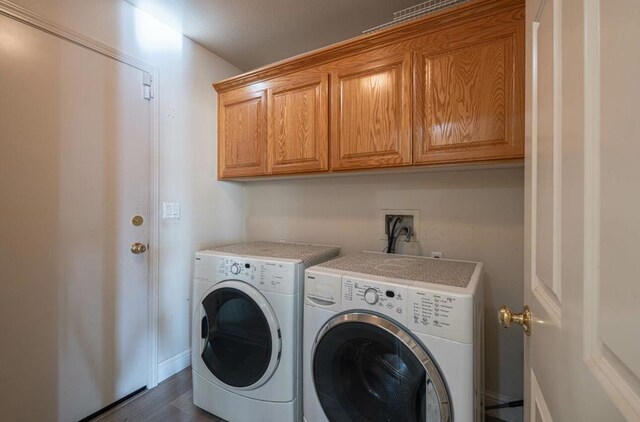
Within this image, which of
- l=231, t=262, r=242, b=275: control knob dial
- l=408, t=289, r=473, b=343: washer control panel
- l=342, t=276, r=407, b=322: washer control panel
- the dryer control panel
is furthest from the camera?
l=231, t=262, r=242, b=275: control knob dial

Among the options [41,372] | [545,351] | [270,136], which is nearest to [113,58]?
[270,136]

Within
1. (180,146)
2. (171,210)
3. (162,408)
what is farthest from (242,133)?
(162,408)

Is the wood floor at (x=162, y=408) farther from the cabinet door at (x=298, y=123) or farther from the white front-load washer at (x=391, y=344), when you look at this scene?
the cabinet door at (x=298, y=123)

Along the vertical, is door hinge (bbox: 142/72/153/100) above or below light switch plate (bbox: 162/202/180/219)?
above

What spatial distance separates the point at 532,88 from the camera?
2.18 ft

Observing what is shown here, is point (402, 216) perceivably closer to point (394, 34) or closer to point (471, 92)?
point (471, 92)

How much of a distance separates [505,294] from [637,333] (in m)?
1.47

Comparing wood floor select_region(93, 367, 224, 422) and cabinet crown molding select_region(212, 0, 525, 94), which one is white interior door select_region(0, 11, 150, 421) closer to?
wood floor select_region(93, 367, 224, 422)

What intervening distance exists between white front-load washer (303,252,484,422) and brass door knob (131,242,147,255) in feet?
3.77

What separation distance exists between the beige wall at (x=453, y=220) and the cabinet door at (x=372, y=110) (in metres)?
0.36

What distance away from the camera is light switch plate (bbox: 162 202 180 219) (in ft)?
5.91

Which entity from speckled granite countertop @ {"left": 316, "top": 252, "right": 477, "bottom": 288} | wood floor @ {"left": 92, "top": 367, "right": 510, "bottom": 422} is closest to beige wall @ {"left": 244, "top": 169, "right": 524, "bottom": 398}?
speckled granite countertop @ {"left": 316, "top": 252, "right": 477, "bottom": 288}

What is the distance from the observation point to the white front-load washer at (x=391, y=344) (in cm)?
90

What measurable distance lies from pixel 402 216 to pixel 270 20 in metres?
1.53
